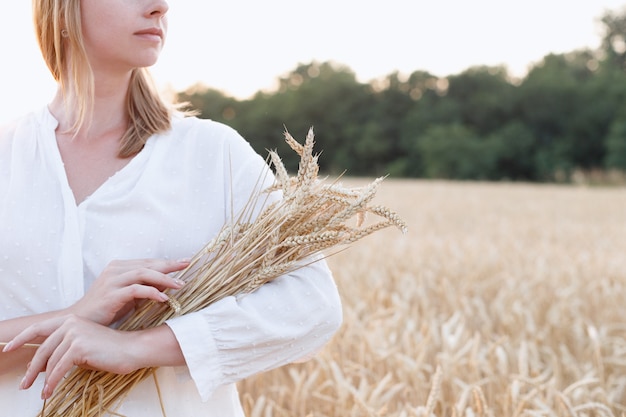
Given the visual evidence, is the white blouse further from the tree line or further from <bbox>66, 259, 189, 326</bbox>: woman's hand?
the tree line

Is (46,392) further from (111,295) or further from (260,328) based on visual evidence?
(260,328)

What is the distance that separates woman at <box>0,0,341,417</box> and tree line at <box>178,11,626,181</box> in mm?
26572

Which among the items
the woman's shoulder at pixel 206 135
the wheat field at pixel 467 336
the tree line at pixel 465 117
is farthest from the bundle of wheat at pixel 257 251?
the tree line at pixel 465 117

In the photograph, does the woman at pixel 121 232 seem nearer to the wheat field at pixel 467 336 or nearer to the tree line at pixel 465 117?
the wheat field at pixel 467 336

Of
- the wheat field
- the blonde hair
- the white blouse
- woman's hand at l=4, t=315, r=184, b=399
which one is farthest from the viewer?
the wheat field

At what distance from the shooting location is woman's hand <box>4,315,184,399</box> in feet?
3.93

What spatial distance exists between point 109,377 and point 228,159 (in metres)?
0.47

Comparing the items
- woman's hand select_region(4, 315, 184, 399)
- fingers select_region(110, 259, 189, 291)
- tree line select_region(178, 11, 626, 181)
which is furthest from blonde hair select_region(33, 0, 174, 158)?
tree line select_region(178, 11, 626, 181)

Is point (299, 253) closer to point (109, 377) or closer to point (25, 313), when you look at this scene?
point (109, 377)

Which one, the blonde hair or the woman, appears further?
the blonde hair

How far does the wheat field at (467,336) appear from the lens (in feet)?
7.37

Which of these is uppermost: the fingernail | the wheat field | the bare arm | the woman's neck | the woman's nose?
the woman's nose

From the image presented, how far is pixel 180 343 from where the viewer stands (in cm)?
125

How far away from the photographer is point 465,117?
4047 centimetres
